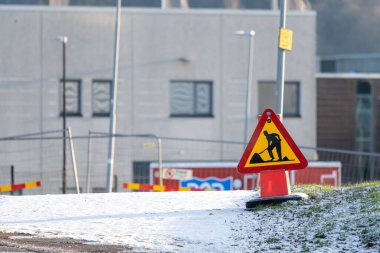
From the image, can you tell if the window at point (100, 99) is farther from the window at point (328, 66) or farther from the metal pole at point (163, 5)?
the window at point (328, 66)

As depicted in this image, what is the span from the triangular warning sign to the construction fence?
16.3m

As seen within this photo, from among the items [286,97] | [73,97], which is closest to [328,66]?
[286,97]

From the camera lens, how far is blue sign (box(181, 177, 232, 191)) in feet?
98.5

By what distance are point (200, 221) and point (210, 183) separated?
18.7m

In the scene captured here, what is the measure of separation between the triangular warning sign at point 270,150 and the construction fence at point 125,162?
1628 cm

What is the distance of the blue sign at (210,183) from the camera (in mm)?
30031

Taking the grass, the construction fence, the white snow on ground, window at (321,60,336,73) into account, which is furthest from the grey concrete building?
the white snow on ground

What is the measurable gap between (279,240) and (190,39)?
114ft

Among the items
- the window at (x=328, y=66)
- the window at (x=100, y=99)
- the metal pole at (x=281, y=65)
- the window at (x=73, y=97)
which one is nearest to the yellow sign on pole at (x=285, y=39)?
the metal pole at (x=281, y=65)

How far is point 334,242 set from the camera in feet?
33.9

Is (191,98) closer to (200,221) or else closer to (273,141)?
(273,141)

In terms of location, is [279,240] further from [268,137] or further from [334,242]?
[268,137]

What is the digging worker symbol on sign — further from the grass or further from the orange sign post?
the grass

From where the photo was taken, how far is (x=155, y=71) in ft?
146
